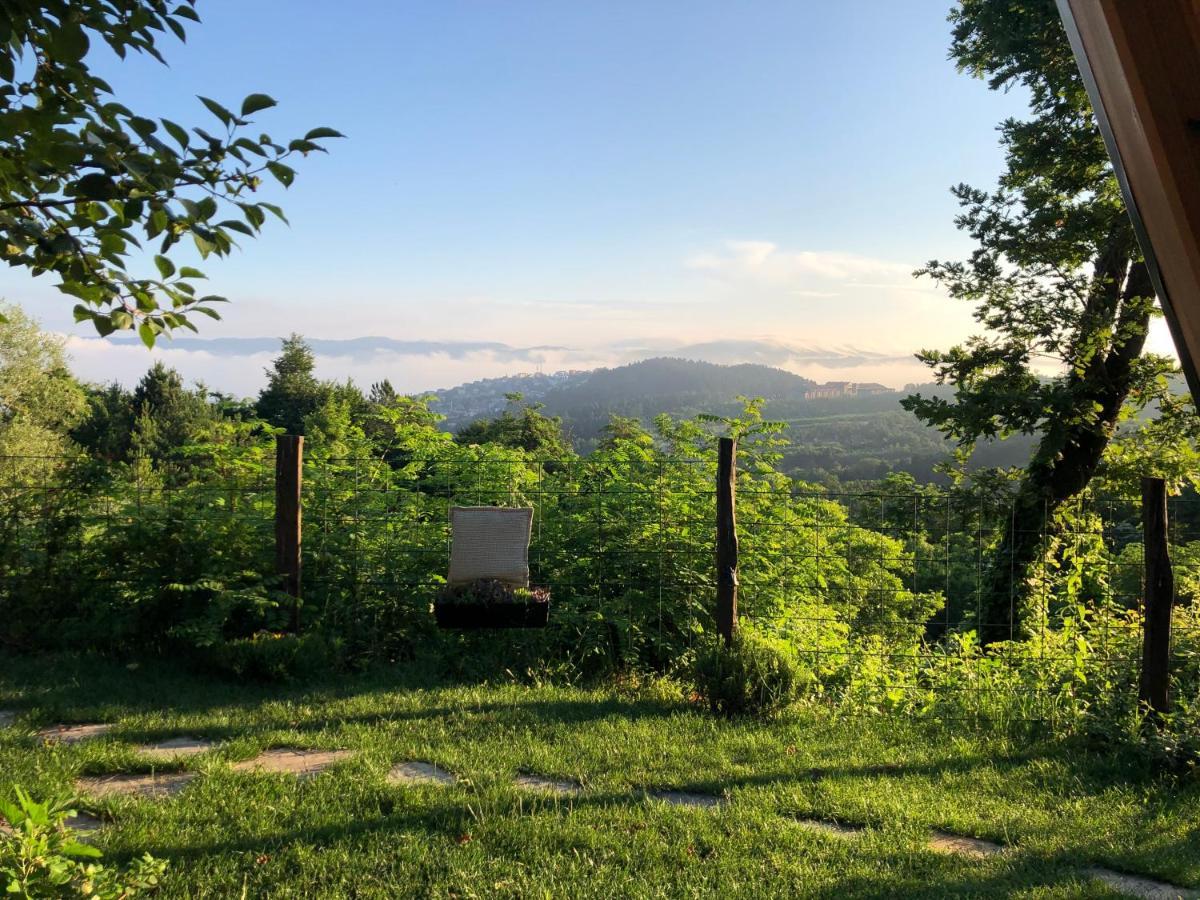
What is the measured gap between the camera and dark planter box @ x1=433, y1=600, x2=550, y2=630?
5.27 meters

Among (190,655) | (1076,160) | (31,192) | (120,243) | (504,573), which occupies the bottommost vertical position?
(190,655)

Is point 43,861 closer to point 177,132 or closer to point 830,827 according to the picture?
point 177,132

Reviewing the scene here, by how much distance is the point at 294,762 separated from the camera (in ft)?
13.7

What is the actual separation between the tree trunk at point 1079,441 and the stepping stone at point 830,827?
5.29 metres

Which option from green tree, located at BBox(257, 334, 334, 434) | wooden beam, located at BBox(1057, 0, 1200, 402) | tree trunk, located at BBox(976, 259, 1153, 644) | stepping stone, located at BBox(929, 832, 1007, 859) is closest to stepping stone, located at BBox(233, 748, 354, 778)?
stepping stone, located at BBox(929, 832, 1007, 859)

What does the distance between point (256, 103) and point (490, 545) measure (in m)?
3.88

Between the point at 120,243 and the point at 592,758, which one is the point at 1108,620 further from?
the point at 120,243

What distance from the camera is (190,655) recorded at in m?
5.93

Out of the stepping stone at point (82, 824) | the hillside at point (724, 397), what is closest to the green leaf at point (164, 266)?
the stepping stone at point (82, 824)

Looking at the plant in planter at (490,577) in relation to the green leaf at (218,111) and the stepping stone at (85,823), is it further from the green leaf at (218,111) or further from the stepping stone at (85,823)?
the green leaf at (218,111)

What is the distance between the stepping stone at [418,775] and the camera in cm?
387

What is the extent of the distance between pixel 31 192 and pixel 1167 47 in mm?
2720

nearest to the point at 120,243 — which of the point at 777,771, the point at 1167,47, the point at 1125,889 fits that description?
the point at 1167,47

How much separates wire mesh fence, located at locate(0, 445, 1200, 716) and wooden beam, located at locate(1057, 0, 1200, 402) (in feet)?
17.0
